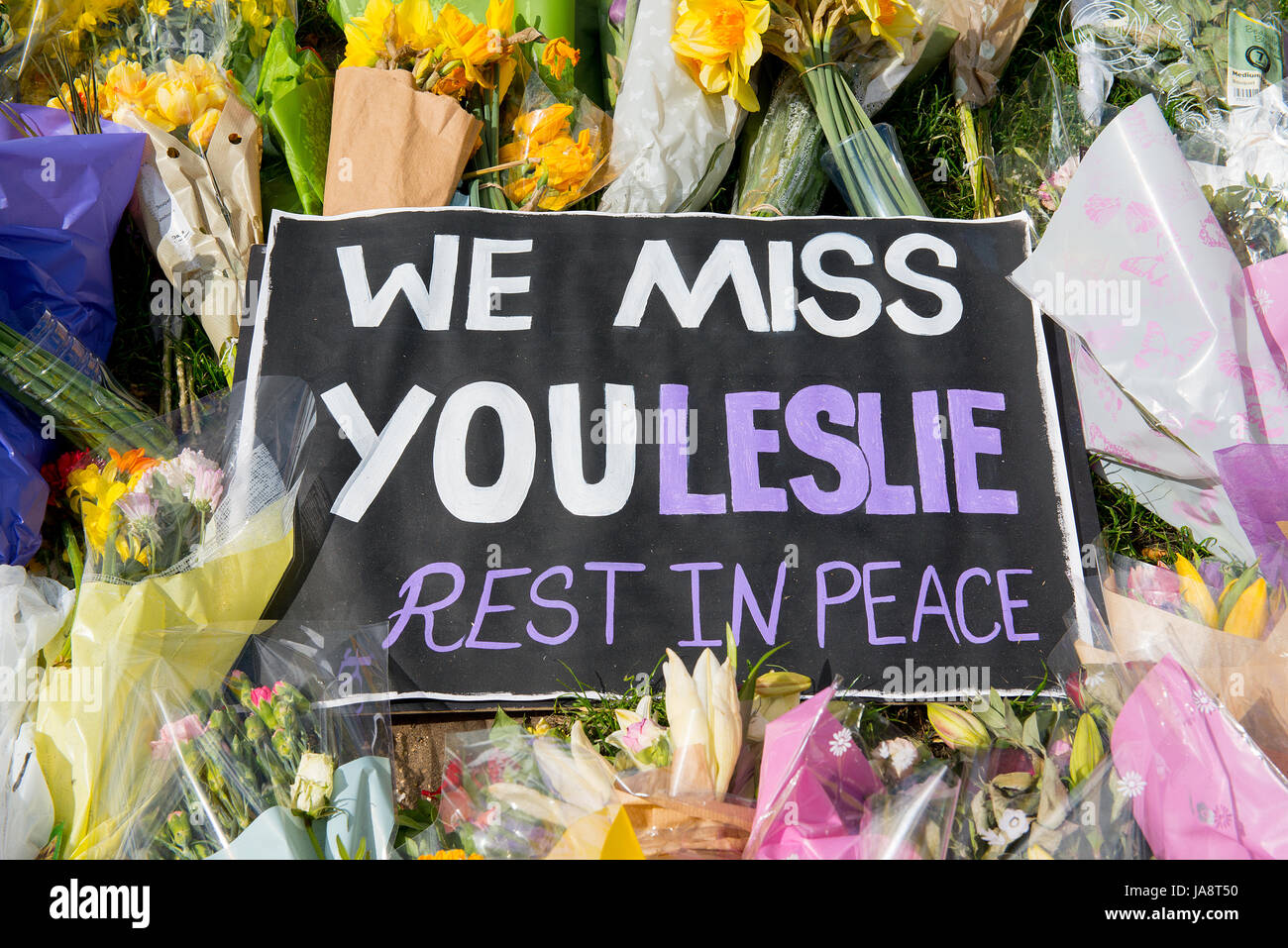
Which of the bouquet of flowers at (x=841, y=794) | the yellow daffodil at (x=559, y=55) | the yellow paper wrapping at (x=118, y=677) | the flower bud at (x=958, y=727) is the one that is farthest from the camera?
the yellow daffodil at (x=559, y=55)

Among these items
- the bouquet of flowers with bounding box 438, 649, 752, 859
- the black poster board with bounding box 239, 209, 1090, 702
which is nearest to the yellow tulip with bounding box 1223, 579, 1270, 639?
the black poster board with bounding box 239, 209, 1090, 702

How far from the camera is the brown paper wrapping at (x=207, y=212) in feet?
7.18

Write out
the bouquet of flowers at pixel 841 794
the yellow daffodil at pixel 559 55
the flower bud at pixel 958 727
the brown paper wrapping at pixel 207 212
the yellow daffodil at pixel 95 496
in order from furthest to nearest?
the yellow daffodil at pixel 559 55, the brown paper wrapping at pixel 207 212, the yellow daffodil at pixel 95 496, the flower bud at pixel 958 727, the bouquet of flowers at pixel 841 794

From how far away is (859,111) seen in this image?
236 centimetres

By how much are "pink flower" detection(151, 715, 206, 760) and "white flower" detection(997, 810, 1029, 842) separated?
3.66ft

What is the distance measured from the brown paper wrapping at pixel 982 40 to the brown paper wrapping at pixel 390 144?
1.31 meters

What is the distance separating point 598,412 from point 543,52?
0.95 m

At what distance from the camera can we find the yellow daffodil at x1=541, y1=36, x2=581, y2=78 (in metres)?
2.29

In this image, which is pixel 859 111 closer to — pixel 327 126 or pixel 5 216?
pixel 327 126

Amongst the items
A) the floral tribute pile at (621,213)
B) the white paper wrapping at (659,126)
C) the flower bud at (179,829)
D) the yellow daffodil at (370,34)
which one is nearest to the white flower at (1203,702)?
the floral tribute pile at (621,213)

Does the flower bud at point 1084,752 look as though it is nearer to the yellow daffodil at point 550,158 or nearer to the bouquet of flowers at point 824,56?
the bouquet of flowers at point 824,56

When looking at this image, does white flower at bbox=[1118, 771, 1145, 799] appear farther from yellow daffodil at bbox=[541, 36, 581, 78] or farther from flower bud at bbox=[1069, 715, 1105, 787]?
yellow daffodil at bbox=[541, 36, 581, 78]
